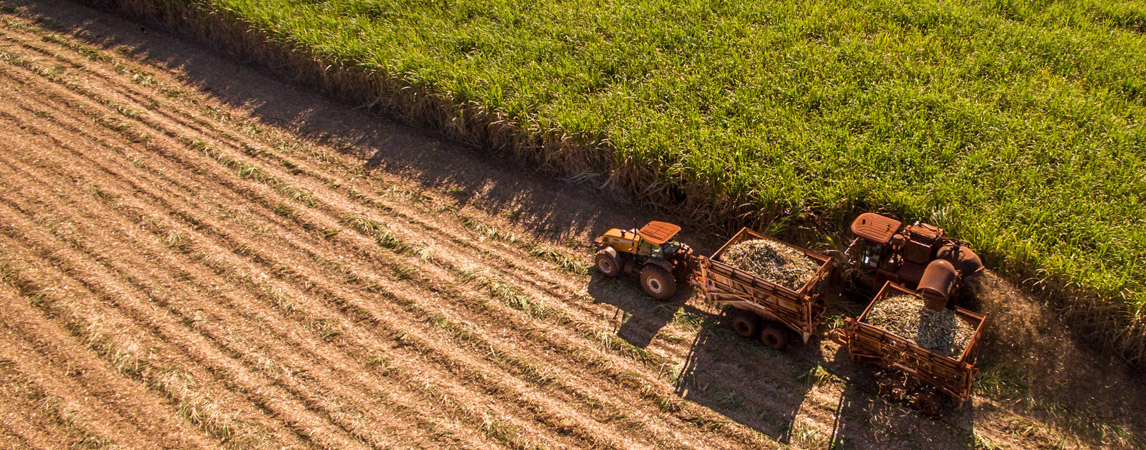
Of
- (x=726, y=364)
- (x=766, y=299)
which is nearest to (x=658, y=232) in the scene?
(x=766, y=299)

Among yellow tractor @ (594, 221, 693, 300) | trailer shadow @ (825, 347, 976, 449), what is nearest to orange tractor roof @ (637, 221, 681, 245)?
yellow tractor @ (594, 221, 693, 300)

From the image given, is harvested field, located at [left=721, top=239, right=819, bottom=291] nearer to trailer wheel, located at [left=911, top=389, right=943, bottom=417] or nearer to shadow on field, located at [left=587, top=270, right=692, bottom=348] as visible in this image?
shadow on field, located at [left=587, top=270, right=692, bottom=348]

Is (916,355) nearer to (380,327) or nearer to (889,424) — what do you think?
(889,424)

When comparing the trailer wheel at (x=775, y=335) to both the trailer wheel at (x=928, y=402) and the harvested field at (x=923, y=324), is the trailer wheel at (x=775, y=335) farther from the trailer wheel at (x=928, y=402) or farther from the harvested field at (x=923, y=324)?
the trailer wheel at (x=928, y=402)

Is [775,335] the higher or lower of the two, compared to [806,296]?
lower

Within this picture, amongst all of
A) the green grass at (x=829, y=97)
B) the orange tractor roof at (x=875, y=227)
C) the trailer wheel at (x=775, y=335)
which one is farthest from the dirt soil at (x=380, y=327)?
the orange tractor roof at (x=875, y=227)
